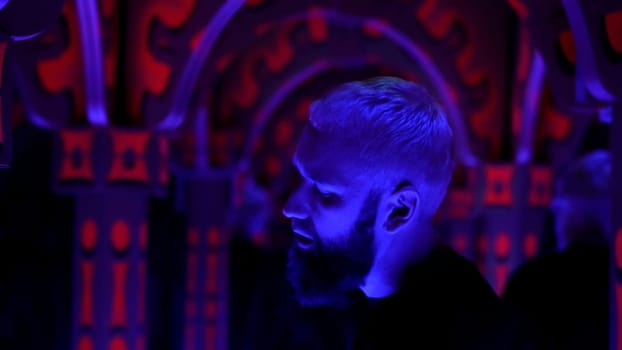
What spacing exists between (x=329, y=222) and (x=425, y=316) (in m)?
0.25

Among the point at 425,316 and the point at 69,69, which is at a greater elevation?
the point at 69,69

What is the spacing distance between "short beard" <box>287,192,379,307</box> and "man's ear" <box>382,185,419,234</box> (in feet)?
0.08

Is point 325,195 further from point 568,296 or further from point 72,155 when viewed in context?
point 72,155

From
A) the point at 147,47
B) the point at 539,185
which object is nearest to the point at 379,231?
the point at 147,47

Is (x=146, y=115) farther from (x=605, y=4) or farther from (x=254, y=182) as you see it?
(x=254, y=182)

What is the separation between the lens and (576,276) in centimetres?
314

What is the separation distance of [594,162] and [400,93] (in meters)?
1.91

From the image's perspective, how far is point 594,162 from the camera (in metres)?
3.14

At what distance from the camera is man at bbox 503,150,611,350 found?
308cm

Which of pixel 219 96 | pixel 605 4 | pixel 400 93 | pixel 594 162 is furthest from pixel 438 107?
pixel 219 96

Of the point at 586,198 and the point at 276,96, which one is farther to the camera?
the point at 276,96

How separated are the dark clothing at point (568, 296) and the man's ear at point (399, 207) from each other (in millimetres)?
1705

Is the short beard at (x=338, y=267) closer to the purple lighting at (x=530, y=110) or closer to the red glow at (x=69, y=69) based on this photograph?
the red glow at (x=69, y=69)

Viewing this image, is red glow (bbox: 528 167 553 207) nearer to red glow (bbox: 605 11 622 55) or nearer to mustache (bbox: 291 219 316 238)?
red glow (bbox: 605 11 622 55)
